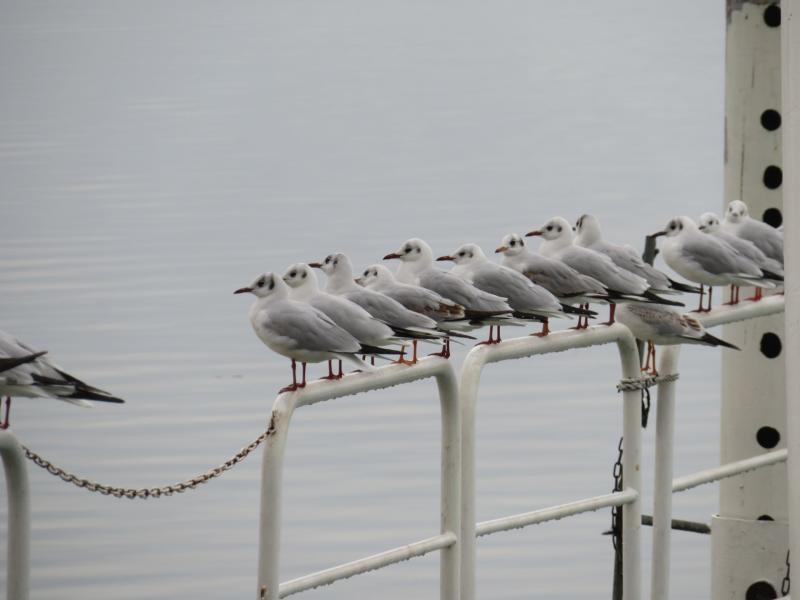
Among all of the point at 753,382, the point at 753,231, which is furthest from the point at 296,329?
the point at 753,382


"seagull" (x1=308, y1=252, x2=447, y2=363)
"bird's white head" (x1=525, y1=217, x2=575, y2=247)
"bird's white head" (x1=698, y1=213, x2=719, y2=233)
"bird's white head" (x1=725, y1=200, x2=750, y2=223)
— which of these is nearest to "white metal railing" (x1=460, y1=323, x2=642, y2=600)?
"seagull" (x1=308, y1=252, x2=447, y2=363)

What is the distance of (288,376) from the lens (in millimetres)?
16984

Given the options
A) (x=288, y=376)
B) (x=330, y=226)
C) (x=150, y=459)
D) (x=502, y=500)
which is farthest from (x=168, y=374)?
(x=330, y=226)

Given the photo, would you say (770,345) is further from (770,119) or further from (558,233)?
(558,233)

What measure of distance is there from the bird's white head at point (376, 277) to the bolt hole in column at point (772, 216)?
2372 mm

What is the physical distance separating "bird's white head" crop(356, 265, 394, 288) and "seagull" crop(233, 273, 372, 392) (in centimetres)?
72

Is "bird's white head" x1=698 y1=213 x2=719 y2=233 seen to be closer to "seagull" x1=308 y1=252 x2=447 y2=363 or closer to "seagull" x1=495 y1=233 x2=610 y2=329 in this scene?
"seagull" x1=495 y1=233 x2=610 y2=329

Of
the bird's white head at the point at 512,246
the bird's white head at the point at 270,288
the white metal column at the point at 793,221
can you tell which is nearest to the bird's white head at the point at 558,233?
the bird's white head at the point at 512,246

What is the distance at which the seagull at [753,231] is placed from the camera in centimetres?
852

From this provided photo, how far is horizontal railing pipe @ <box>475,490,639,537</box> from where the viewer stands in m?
6.39

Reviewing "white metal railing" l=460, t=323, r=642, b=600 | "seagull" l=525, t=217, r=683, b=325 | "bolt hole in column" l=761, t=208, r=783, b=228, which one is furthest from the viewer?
"bolt hole in column" l=761, t=208, r=783, b=228

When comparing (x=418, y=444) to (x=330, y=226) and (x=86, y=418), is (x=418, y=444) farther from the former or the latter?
(x=330, y=226)

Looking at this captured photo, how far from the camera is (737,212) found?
28.3 feet

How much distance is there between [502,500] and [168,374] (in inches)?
152
